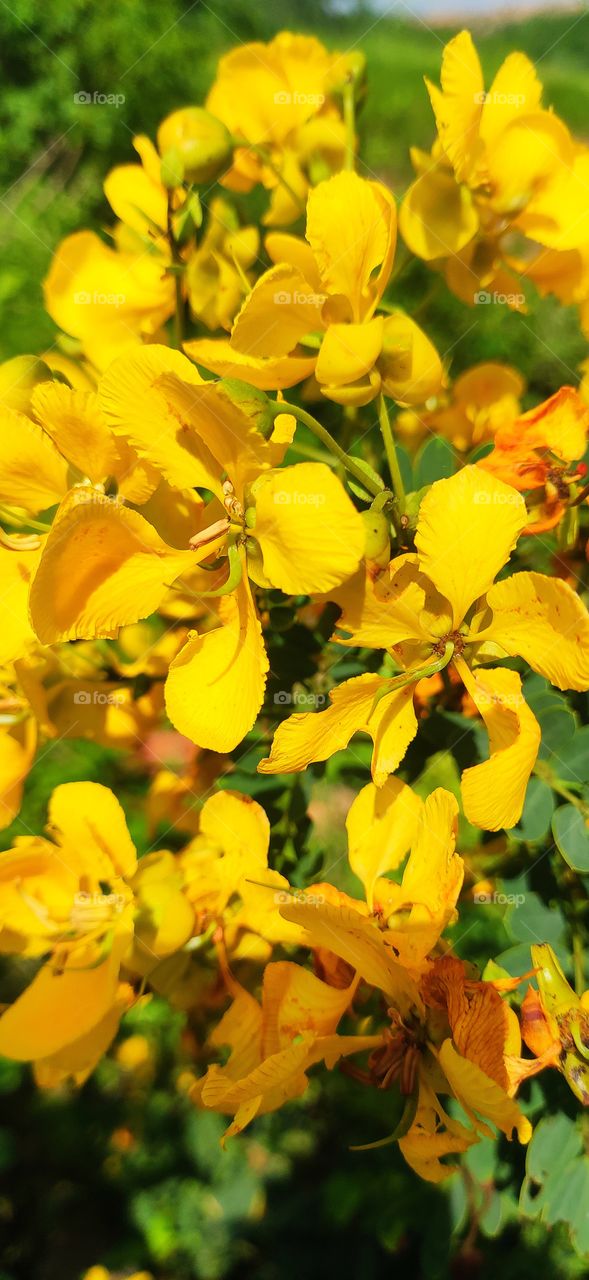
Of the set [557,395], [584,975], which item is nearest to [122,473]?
[557,395]

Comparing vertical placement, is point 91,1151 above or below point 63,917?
below

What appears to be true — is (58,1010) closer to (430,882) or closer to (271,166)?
(430,882)

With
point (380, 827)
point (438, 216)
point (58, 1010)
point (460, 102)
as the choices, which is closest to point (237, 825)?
point (380, 827)

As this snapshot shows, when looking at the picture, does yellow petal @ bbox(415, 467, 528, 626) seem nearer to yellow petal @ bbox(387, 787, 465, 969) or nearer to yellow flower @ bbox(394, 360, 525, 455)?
yellow petal @ bbox(387, 787, 465, 969)

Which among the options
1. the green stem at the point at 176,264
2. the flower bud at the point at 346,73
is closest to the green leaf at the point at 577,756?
the green stem at the point at 176,264

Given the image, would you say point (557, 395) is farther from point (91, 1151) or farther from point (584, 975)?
point (91, 1151)

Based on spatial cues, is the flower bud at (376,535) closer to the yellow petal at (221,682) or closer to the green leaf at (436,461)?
the yellow petal at (221,682)

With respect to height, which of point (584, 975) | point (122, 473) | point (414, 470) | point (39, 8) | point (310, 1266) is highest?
point (39, 8)

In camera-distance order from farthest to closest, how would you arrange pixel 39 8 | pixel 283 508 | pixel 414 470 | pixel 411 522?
pixel 39 8, pixel 414 470, pixel 411 522, pixel 283 508
